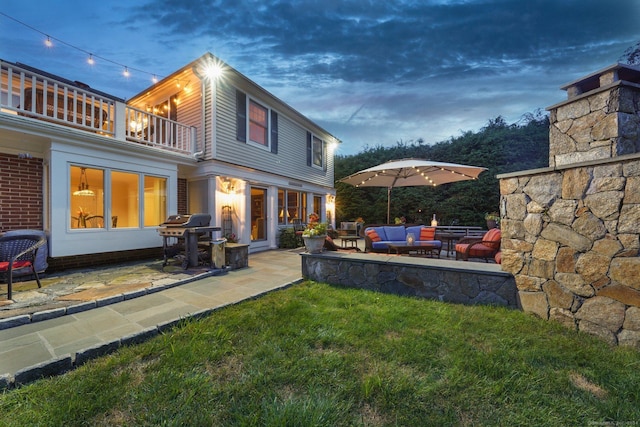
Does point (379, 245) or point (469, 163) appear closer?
point (379, 245)

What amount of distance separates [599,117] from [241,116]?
7845mm

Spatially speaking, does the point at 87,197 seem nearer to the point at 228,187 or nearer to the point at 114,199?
the point at 114,199

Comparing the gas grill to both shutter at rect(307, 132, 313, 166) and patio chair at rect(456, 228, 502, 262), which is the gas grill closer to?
patio chair at rect(456, 228, 502, 262)

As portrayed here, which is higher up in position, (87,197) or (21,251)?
(87,197)

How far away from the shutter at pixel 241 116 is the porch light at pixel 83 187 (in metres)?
3.78

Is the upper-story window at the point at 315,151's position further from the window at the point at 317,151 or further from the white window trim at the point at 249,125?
the white window trim at the point at 249,125

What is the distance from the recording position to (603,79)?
3033 mm

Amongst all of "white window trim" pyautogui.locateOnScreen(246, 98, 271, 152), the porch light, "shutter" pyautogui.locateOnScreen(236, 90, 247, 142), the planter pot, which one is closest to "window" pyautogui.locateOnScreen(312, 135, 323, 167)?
"white window trim" pyautogui.locateOnScreen(246, 98, 271, 152)

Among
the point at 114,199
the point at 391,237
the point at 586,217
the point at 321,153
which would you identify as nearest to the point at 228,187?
the point at 114,199

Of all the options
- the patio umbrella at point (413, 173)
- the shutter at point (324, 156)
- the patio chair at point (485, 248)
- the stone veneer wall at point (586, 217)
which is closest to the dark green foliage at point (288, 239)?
the patio umbrella at point (413, 173)

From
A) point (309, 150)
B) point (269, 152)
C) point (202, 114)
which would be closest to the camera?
point (202, 114)

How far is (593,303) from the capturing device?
2.59 m

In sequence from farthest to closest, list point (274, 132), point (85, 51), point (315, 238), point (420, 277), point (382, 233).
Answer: point (274, 132)
point (85, 51)
point (382, 233)
point (315, 238)
point (420, 277)

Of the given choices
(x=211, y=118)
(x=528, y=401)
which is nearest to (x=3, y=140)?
(x=211, y=118)
